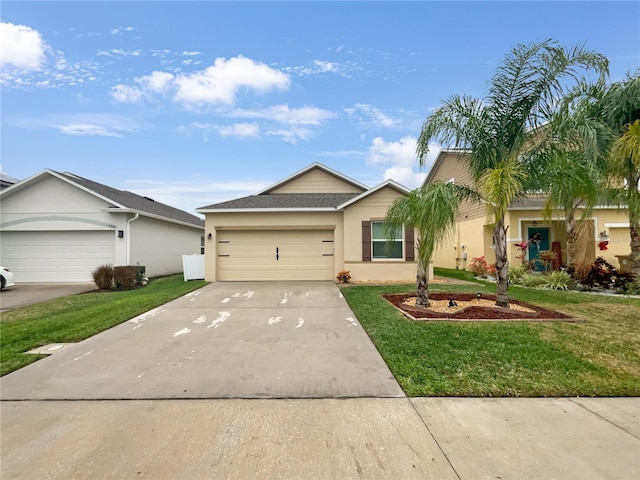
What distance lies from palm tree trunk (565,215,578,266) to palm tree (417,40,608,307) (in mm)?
6237

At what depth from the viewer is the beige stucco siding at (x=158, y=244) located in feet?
45.7

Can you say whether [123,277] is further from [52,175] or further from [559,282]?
[559,282]

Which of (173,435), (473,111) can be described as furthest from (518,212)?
(173,435)

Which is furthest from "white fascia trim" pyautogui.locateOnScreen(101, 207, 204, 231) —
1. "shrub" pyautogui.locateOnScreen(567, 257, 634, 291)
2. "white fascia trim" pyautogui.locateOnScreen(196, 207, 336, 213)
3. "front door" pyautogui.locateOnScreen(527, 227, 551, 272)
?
"front door" pyautogui.locateOnScreen(527, 227, 551, 272)

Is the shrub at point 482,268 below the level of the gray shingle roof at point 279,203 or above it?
below

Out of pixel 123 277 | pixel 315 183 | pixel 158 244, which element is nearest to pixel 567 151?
pixel 315 183

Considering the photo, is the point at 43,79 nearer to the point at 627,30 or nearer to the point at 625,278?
the point at 627,30

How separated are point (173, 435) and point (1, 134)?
48.4ft

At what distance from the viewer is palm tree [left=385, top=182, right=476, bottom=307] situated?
6.77 meters

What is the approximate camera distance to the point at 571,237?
11.7 m

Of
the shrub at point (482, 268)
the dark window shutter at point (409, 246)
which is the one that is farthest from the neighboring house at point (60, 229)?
the shrub at point (482, 268)

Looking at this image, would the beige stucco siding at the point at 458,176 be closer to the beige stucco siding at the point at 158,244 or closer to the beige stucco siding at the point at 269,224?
the beige stucco siding at the point at 269,224

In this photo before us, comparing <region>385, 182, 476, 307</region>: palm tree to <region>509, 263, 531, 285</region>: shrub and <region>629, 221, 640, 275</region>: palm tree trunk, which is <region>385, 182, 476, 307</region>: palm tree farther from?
<region>629, 221, 640, 275</region>: palm tree trunk

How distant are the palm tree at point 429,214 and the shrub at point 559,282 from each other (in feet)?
18.5
